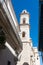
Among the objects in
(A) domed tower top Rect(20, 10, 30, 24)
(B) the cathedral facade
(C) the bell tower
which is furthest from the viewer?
(A) domed tower top Rect(20, 10, 30, 24)

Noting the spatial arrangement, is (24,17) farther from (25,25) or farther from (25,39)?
(25,39)

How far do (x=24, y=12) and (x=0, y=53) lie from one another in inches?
860

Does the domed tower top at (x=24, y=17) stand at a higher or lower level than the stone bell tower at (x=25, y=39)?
higher

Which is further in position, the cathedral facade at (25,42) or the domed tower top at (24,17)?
the domed tower top at (24,17)

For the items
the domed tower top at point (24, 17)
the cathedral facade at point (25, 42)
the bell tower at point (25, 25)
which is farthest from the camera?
the domed tower top at point (24, 17)

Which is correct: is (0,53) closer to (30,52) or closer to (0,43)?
(0,43)

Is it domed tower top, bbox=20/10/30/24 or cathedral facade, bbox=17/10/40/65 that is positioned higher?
domed tower top, bbox=20/10/30/24

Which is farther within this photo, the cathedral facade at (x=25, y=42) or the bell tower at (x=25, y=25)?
the bell tower at (x=25, y=25)

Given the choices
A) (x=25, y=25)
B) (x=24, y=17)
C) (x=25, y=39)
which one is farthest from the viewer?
(x=24, y=17)

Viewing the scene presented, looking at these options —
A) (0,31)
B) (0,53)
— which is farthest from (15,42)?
(0,31)

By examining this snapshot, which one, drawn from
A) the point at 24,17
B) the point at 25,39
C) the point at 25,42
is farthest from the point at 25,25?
the point at 25,42

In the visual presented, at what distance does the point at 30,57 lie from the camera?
29.3m

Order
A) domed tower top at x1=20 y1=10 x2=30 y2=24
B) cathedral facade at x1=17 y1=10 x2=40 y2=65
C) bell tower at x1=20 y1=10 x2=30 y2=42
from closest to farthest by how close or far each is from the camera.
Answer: cathedral facade at x1=17 y1=10 x2=40 y2=65
bell tower at x1=20 y1=10 x2=30 y2=42
domed tower top at x1=20 y1=10 x2=30 y2=24

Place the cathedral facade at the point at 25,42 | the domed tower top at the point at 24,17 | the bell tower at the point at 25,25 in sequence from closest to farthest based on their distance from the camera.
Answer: the cathedral facade at the point at 25,42
the bell tower at the point at 25,25
the domed tower top at the point at 24,17
